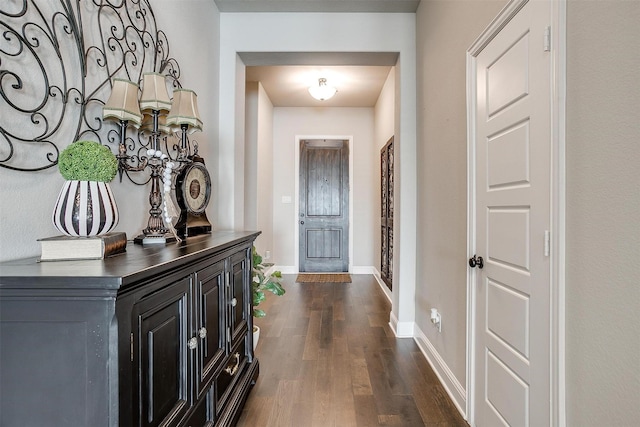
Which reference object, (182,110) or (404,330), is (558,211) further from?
(404,330)

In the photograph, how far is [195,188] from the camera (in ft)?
5.99

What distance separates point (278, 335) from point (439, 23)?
2743mm

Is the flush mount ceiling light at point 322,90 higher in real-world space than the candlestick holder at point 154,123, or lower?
higher

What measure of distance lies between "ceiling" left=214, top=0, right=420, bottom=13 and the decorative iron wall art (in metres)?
1.30

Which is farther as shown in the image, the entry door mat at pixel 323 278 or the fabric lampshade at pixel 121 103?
the entry door mat at pixel 323 278

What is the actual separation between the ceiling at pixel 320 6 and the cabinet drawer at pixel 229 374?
264cm

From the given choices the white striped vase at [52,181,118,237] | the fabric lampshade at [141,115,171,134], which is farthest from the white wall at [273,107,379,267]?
the white striped vase at [52,181,118,237]

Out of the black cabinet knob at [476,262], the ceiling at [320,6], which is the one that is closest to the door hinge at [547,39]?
the black cabinet knob at [476,262]

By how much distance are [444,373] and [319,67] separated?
3437mm

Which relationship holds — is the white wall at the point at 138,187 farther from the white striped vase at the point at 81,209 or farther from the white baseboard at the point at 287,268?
the white baseboard at the point at 287,268

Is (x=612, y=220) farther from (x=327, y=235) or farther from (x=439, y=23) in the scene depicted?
(x=327, y=235)

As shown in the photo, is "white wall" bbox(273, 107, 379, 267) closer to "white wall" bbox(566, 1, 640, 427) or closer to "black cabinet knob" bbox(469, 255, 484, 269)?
"black cabinet knob" bbox(469, 255, 484, 269)

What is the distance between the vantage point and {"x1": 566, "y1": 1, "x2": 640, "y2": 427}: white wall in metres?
0.82

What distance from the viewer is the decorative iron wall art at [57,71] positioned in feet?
3.42
